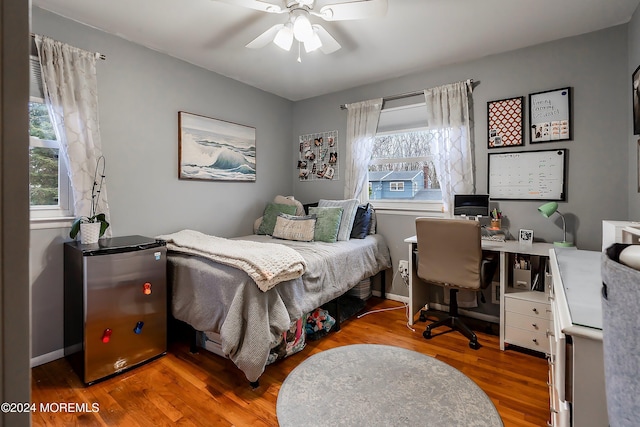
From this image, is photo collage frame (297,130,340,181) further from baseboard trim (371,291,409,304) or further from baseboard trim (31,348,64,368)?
baseboard trim (31,348,64,368)

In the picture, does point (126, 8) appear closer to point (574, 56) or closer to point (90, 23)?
point (90, 23)

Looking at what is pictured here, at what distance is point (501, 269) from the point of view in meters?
2.42

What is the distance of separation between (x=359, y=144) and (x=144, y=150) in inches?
88.9

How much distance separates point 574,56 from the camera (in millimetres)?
2492

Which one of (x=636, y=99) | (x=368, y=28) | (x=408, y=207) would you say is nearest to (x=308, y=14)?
(x=368, y=28)

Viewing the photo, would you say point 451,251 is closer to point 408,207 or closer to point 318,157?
point 408,207

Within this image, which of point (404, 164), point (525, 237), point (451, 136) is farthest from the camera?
point (404, 164)

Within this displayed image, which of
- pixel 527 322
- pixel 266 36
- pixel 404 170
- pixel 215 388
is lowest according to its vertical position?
pixel 215 388

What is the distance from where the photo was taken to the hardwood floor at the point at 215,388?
165 centimetres

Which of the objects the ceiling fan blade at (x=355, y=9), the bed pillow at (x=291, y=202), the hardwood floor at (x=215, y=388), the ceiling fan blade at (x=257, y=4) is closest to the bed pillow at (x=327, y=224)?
the bed pillow at (x=291, y=202)

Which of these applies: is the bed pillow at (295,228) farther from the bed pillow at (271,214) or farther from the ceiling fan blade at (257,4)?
the ceiling fan blade at (257,4)
